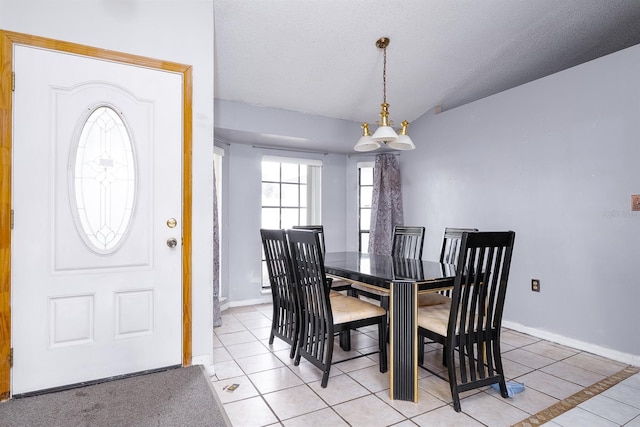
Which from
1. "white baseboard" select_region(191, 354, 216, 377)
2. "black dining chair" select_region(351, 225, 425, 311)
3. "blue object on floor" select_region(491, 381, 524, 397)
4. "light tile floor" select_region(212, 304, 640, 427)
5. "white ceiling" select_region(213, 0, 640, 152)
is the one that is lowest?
"light tile floor" select_region(212, 304, 640, 427)

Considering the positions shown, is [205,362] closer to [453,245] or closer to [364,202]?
[453,245]

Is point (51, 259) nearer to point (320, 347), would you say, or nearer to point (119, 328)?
point (119, 328)

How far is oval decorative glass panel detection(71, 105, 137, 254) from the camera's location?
7.22 feet

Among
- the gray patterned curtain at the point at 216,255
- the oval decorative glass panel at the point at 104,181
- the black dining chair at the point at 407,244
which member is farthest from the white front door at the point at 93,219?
the black dining chair at the point at 407,244

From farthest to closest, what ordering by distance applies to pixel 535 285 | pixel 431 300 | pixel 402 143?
pixel 535 285, pixel 402 143, pixel 431 300

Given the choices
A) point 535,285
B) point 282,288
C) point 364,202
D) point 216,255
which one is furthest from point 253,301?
point 535,285

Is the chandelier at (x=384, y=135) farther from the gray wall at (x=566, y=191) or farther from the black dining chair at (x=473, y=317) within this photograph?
the gray wall at (x=566, y=191)

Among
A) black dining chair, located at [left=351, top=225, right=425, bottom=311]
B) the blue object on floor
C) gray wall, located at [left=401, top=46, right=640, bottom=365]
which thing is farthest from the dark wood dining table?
gray wall, located at [left=401, top=46, right=640, bottom=365]

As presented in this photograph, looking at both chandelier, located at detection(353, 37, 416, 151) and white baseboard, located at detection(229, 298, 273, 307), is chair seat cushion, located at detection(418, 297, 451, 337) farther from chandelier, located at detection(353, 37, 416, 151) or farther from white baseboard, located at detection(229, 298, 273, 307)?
white baseboard, located at detection(229, 298, 273, 307)

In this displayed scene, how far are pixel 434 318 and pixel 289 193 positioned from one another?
3051 mm

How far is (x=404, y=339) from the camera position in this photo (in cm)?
215

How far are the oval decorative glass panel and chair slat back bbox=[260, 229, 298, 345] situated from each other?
109cm

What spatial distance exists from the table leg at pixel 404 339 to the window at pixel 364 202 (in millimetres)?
3107

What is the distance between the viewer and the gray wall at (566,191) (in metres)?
2.80
